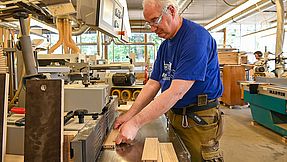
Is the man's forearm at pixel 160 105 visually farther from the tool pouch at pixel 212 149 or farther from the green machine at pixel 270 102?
the green machine at pixel 270 102

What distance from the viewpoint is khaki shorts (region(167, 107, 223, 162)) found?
4.83 feet

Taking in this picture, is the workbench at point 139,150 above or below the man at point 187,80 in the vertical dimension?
below

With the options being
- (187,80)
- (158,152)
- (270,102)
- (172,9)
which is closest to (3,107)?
(158,152)

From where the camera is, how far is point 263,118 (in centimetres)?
466

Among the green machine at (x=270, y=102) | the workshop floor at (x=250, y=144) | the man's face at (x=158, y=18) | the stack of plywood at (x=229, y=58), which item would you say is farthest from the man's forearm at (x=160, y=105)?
the stack of plywood at (x=229, y=58)

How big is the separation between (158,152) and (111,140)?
0.82 ft

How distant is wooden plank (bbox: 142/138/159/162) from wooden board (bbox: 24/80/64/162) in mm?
300

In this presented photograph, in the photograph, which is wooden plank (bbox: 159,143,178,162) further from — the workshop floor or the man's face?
the workshop floor

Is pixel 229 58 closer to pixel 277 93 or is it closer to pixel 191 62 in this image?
pixel 277 93

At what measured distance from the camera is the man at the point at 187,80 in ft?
4.24

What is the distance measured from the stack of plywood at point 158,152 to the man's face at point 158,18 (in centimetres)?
58

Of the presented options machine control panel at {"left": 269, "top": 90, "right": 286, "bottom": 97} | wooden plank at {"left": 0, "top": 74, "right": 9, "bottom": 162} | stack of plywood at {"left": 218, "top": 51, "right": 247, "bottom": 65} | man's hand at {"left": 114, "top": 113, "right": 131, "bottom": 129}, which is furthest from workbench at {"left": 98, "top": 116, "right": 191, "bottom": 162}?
stack of plywood at {"left": 218, "top": 51, "right": 247, "bottom": 65}

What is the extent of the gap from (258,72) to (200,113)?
4269mm

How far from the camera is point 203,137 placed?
58.5 inches
